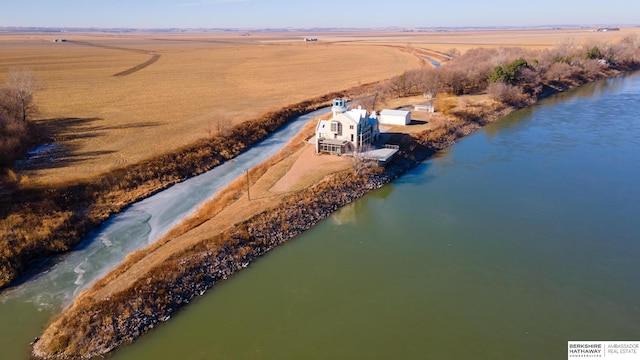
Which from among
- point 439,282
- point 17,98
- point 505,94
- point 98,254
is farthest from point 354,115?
point 505,94

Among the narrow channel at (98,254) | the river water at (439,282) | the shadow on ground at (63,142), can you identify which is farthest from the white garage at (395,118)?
the shadow on ground at (63,142)

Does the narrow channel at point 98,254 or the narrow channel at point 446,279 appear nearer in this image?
the narrow channel at point 446,279

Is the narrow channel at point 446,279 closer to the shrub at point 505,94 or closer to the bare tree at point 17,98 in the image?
the shrub at point 505,94

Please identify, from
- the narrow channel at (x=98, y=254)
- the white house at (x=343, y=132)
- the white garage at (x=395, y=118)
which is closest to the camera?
the narrow channel at (x=98, y=254)

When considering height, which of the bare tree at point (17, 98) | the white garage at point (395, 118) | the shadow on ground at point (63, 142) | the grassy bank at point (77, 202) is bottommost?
the grassy bank at point (77, 202)

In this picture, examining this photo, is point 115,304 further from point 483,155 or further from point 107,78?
point 107,78

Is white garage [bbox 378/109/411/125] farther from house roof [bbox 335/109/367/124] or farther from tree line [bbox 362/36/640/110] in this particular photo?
house roof [bbox 335/109/367/124]

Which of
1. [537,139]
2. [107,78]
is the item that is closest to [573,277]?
[537,139]
